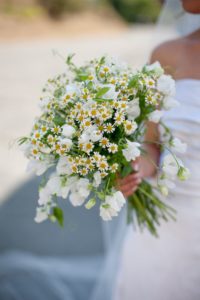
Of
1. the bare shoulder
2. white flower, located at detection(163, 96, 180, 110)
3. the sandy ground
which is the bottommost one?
white flower, located at detection(163, 96, 180, 110)

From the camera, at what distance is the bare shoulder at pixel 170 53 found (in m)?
1.85

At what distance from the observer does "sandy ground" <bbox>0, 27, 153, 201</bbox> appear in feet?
17.7

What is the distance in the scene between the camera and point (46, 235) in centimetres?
399

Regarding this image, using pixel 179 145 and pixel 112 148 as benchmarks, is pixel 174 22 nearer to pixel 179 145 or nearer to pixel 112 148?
pixel 179 145

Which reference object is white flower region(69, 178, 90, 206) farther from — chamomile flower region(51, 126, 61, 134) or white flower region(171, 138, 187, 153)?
white flower region(171, 138, 187, 153)

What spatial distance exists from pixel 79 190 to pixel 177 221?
738mm

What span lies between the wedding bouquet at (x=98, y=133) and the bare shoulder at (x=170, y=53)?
1.29 ft

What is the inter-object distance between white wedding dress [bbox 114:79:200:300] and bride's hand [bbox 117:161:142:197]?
0.91ft

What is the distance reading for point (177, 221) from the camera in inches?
74.5

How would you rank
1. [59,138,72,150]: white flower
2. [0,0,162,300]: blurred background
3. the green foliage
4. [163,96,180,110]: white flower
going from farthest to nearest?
the green foliage
[0,0,162,300]: blurred background
[163,96,180,110]: white flower
[59,138,72,150]: white flower

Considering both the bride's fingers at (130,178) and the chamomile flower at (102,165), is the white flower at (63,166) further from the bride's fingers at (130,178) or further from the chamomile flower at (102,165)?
the bride's fingers at (130,178)

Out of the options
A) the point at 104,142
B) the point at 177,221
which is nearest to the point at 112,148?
the point at 104,142

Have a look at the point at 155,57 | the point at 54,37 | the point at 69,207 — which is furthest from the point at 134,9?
the point at 155,57

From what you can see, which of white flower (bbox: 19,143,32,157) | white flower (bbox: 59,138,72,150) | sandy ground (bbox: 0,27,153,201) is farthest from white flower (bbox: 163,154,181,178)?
sandy ground (bbox: 0,27,153,201)
